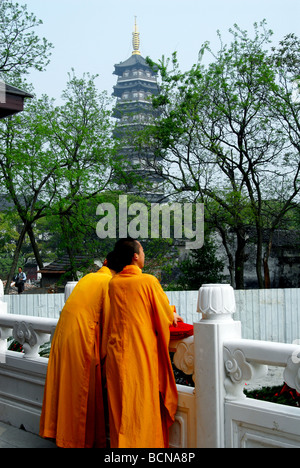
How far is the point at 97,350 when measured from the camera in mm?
2986

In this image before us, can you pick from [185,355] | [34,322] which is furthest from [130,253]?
[34,322]

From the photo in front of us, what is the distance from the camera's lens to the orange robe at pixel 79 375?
2.90m

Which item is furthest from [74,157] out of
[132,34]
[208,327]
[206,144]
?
[132,34]

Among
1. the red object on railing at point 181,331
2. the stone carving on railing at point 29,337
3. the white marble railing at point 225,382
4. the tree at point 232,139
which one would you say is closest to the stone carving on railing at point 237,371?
the white marble railing at point 225,382

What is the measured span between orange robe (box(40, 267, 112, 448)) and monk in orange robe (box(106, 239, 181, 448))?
0.29m

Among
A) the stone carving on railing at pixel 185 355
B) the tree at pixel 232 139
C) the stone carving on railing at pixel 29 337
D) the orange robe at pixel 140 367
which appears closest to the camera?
the orange robe at pixel 140 367

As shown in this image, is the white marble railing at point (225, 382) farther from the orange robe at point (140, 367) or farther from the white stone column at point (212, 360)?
the orange robe at point (140, 367)

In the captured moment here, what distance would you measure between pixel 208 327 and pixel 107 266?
2.94 feet

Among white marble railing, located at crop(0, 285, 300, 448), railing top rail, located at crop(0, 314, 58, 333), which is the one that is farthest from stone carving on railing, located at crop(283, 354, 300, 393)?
railing top rail, located at crop(0, 314, 58, 333)

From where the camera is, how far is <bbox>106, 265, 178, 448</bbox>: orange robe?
2541 millimetres

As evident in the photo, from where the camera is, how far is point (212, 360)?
2447 millimetres

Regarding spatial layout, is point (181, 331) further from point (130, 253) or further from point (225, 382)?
point (130, 253)

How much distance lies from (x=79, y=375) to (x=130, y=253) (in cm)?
74

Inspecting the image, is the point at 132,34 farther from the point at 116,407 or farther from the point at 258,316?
the point at 116,407
